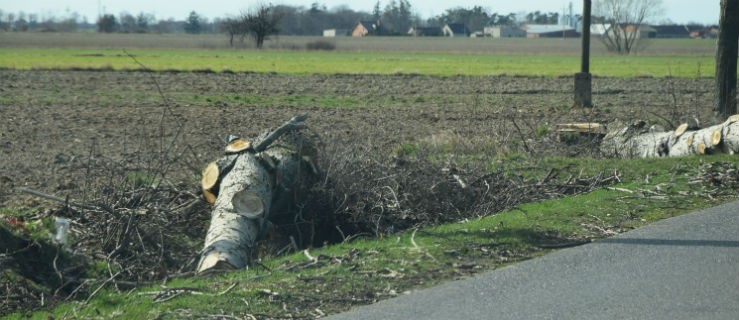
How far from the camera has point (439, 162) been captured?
13.3 m

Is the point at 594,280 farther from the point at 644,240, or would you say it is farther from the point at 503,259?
the point at 644,240

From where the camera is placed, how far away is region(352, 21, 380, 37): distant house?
160 metres

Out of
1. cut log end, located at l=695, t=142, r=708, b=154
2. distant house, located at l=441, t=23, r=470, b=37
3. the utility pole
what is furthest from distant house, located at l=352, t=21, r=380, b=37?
cut log end, located at l=695, t=142, r=708, b=154

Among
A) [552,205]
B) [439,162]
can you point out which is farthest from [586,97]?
[552,205]

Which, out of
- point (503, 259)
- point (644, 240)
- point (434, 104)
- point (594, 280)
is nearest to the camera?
point (594, 280)

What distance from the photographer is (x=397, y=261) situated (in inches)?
331

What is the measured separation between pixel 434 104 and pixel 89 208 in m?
18.5

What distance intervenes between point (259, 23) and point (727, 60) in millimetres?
80534

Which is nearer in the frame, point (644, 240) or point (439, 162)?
point (644, 240)

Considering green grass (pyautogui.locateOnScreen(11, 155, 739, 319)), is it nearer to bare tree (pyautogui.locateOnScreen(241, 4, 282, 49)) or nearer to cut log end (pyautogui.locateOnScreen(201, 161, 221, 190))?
cut log end (pyautogui.locateOnScreen(201, 161, 221, 190))

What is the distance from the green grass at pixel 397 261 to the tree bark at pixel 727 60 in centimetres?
701

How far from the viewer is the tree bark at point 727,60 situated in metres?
18.6

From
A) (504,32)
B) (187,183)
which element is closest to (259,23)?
(187,183)

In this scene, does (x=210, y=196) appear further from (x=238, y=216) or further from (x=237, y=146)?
(x=238, y=216)
